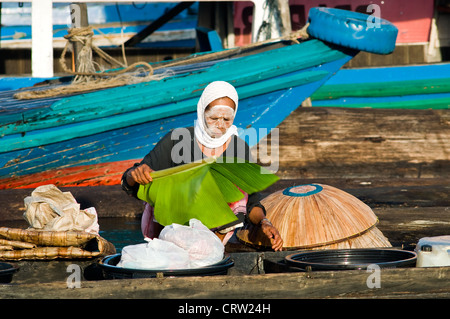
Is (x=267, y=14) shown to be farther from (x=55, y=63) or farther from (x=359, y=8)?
(x=55, y=63)

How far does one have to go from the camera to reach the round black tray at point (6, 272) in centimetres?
312

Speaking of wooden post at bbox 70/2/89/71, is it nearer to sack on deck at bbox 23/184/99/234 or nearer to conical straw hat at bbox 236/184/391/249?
sack on deck at bbox 23/184/99/234

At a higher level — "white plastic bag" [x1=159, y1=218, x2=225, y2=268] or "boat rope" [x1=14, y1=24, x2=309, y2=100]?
"boat rope" [x1=14, y1=24, x2=309, y2=100]

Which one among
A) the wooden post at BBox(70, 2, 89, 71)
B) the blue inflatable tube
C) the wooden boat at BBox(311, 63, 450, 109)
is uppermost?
the wooden post at BBox(70, 2, 89, 71)

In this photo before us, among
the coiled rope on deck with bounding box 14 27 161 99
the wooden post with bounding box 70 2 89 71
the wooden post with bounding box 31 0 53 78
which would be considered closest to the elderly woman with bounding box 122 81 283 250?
the coiled rope on deck with bounding box 14 27 161 99

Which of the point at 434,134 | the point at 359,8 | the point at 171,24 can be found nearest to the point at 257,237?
the point at 434,134

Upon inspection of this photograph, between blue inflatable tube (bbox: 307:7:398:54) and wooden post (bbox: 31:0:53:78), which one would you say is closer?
blue inflatable tube (bbox: 307:7:398:54)

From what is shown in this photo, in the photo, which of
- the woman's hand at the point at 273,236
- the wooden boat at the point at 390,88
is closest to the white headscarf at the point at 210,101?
the woman's hand at the point at 273,236

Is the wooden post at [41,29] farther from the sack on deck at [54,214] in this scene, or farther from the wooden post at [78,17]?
the sack on deck at [54,214]

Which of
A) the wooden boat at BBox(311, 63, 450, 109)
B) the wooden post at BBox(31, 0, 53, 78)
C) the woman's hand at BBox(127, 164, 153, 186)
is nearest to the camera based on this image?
the woman's hand at BBox(127, 164, 153, 186)

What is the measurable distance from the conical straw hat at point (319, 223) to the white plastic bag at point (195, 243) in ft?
3.04

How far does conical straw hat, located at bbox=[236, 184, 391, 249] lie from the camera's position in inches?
161
